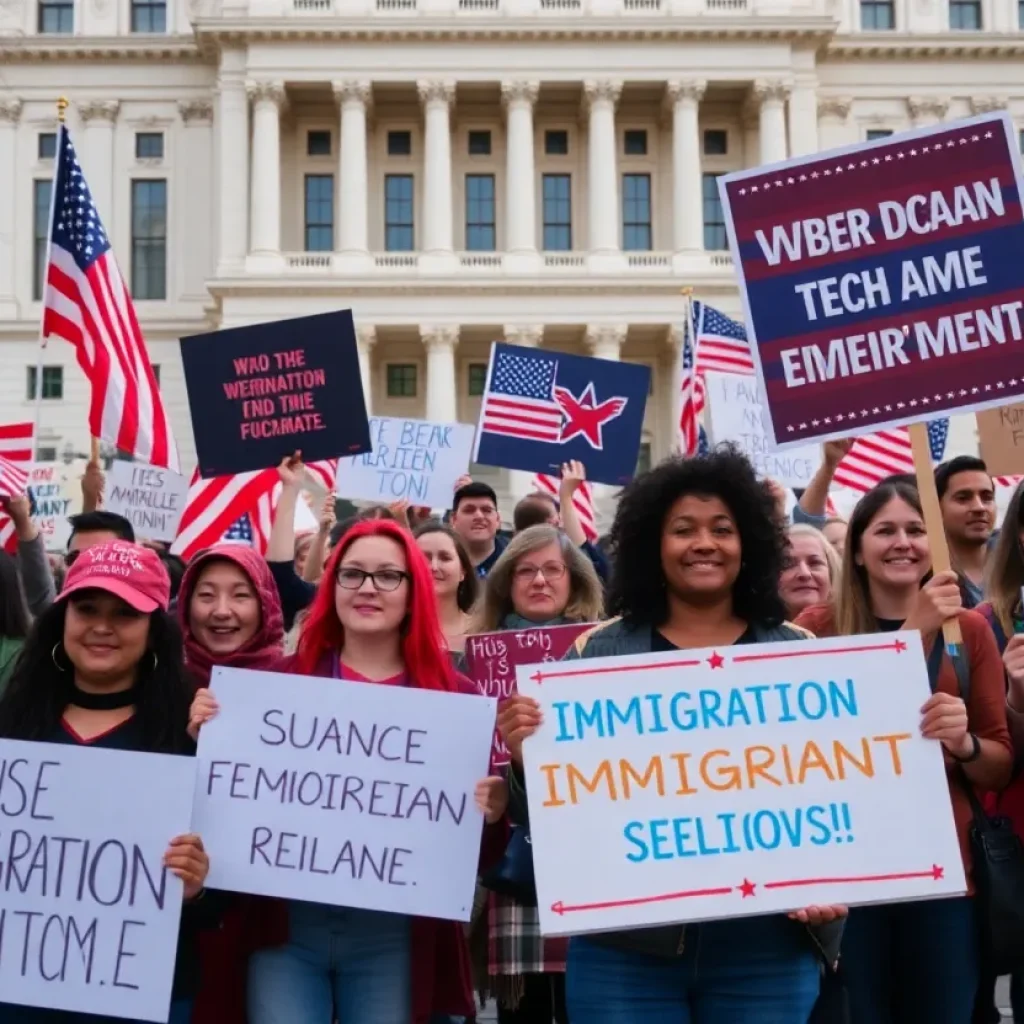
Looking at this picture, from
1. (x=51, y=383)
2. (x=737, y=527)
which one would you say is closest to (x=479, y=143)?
(x=51, y=383)

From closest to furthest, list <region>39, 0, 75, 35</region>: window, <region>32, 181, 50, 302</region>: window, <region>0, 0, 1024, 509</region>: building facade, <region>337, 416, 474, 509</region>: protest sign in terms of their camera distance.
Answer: <region>337, 416, 474, 509</region>: protest sign → <region>0, 0, 1024, 509</region>: building facade → <region>32, 181, 50, 302</region>: window → <region>39, 0, 75, 35</region>: window

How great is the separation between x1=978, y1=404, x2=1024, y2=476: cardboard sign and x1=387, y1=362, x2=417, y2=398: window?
36159 mm

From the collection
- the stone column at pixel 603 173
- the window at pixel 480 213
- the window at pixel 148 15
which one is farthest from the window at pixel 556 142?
the window at pixel 148 15

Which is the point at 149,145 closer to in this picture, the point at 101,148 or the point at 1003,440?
the point at 101,148

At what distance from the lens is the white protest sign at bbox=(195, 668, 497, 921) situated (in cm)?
353

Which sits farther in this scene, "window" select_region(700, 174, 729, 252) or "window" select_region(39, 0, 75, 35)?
"window" select_region(39, 0, 75, 35)

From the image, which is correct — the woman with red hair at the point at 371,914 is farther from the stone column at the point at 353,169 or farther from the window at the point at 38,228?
the window at the point at 38,228

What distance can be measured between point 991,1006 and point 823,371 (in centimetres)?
185

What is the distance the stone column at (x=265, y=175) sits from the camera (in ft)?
131

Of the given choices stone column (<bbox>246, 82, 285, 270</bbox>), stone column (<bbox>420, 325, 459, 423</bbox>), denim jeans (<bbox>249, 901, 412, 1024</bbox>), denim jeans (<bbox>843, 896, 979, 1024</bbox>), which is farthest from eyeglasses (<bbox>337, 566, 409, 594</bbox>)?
stone column (<bbox>246, 82, 285, 270</bbox>)

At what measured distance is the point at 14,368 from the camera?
42750 mm

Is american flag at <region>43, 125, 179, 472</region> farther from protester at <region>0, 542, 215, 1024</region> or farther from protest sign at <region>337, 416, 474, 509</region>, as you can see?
protester at <region>0, 542, 215, 1024</region>

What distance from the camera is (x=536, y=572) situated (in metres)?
5.61

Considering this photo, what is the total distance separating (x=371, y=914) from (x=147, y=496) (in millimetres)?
8352
